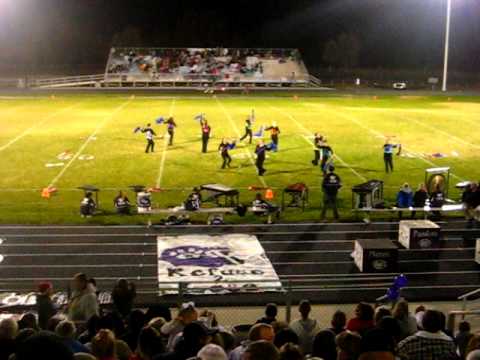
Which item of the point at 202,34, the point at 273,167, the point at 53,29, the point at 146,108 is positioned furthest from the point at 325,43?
the point at 273,167

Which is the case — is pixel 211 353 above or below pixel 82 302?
above

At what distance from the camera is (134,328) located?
791 cm

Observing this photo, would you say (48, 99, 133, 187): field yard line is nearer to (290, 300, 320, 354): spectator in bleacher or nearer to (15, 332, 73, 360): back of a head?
(290, 300, 320, 354): spectator in bleacher

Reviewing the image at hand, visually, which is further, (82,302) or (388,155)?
(388,155)

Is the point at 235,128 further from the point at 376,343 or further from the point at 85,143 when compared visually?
the point at 376,343

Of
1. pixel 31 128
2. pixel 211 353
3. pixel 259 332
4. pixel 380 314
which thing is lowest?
pixel 31 128

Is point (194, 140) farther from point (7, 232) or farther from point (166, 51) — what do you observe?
point (166, 51)

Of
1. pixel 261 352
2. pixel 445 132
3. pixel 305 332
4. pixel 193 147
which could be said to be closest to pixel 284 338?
pixel 305 332

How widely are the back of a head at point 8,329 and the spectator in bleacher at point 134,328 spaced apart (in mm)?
1361

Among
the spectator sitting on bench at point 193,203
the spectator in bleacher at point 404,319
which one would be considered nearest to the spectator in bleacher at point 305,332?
the spectator in bleacher at point 404,319

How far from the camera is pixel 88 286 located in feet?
31.3

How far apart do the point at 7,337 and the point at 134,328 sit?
170 cm

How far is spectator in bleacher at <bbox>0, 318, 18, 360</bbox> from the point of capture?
6.30m

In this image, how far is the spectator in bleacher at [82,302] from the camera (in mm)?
9336
